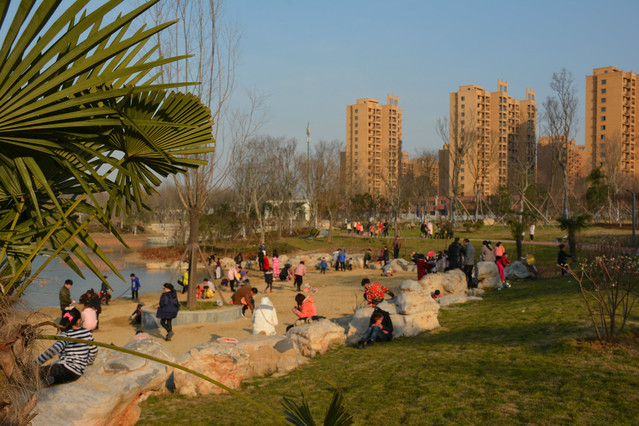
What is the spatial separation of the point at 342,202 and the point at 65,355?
62363mm

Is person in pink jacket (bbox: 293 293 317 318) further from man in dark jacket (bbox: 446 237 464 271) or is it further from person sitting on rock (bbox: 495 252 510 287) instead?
person sitting on rock (bbox: 495 252 510 287)

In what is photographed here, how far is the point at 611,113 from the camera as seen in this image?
294 feet

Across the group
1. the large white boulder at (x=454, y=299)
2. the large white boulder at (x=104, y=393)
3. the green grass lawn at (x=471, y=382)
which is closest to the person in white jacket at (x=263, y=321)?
the green grass lawn at (x=471, y=382)

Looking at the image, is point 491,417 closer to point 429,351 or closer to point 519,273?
point 429,351

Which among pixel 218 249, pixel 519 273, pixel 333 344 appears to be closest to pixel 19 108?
pixel 333 344

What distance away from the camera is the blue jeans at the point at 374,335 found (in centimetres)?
1055

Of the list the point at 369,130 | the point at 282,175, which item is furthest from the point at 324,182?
the point at 369,130

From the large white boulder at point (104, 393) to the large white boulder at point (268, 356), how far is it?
229 cm

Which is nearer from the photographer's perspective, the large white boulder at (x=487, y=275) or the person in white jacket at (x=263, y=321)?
the person in white jacket at (x=263, y=321)

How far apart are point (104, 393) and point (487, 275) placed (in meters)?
14.5

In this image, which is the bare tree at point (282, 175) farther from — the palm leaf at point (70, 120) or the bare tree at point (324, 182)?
the palm leaf at point (70, 120)

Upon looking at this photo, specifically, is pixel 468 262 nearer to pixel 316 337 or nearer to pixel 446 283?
pixel 446 283

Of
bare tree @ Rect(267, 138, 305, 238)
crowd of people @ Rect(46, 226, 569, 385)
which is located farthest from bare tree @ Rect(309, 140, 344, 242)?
crowd of people @ Rect(46, 226, 569, 385)

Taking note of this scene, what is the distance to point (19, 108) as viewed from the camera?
232 centimetres
